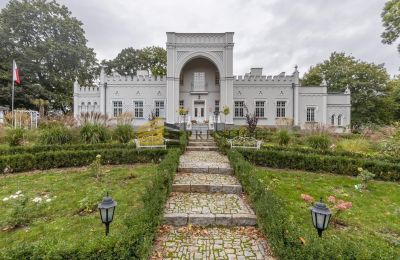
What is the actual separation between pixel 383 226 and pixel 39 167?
9.11 metres

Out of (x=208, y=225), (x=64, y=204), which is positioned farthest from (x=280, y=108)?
(x=64, y=204)

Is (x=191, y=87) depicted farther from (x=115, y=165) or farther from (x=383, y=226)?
(x=383, y=226)

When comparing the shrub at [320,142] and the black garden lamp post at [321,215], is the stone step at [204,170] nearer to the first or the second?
the black garden lamp post at [321,215]

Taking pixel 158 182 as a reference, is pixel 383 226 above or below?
below

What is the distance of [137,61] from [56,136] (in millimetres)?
28804

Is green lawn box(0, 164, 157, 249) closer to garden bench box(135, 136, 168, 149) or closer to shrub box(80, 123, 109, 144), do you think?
garden bench box(135, 136, 168, 149)

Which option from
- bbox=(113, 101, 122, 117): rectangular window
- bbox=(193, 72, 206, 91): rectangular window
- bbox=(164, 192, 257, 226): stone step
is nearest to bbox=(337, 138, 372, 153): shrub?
bbox=(164, 192, 257, 226): stone step

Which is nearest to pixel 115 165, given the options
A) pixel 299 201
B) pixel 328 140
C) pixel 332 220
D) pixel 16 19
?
pixel 299 201

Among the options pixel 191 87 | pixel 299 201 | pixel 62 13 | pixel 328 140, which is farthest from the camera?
pixel 62 13

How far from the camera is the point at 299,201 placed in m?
4.61

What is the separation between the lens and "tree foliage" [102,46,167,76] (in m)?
34.3

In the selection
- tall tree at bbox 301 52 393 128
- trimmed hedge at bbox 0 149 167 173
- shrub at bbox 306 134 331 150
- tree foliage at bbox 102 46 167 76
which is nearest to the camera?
trimmed hedge at bbox 0 149 167 173

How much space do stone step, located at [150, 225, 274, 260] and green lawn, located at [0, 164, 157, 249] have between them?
28.7 inches

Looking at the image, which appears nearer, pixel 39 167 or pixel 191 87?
pixel 39 167
